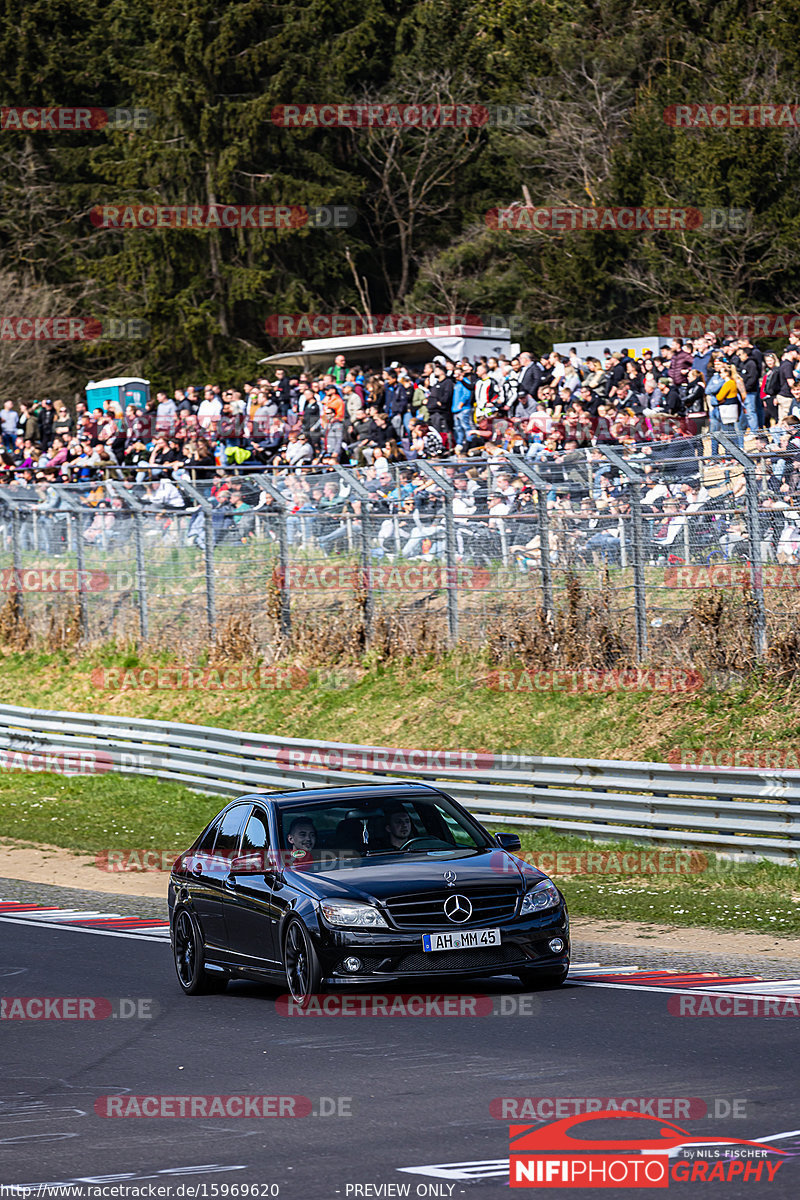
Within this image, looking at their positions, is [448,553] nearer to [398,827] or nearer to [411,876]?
[398,827]

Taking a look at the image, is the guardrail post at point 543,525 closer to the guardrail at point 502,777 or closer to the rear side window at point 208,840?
the guardrail at point 502,777

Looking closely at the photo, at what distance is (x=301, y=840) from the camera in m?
11.6

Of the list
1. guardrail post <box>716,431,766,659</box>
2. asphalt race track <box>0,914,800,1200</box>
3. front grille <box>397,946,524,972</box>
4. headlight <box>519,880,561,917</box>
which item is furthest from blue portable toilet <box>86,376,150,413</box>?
front grille <box>397,946,524,972</box>

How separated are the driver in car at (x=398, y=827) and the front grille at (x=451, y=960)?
1.12 metres

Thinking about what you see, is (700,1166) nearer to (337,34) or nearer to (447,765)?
(447,765)

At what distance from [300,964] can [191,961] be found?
1.69 meters

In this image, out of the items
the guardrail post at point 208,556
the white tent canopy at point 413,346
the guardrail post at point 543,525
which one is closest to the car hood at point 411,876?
the guardrail post at point 543,525

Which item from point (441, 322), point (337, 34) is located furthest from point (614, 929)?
point (337, 34)

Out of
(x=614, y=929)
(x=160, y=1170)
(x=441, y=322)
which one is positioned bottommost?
(x=614, y=929)

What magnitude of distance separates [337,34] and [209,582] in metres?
38.7

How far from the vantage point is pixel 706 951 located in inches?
522

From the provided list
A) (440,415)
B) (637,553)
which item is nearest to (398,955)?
(637,553)

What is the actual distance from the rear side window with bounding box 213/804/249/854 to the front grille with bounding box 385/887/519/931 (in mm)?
1974

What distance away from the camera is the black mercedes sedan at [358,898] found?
1058cm
